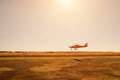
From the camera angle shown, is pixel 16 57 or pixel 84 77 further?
pixel 16 57

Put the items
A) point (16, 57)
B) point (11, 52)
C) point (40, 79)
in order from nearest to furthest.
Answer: point (40, 79), point (16, 57), point (11, 52)

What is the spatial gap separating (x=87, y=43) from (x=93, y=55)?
153 millimetres

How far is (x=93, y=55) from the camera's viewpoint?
5.89 feet

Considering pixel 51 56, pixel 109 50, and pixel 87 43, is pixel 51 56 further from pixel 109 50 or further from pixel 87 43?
pixel 109 50

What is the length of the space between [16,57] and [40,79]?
832mm

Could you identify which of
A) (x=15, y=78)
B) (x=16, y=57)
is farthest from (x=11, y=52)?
(x=15, y=78)

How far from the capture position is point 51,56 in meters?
1.74

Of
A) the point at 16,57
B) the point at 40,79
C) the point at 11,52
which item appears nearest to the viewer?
the point at 40,79

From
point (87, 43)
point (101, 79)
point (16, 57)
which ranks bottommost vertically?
point (101, 79)

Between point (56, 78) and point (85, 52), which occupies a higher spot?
point (85, 52)

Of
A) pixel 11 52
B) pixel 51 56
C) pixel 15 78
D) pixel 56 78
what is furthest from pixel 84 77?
pixel 11 52

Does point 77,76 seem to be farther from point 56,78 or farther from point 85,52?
point 85,52

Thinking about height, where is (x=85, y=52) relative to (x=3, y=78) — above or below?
above

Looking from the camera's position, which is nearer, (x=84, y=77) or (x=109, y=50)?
(x=84, y=77)
